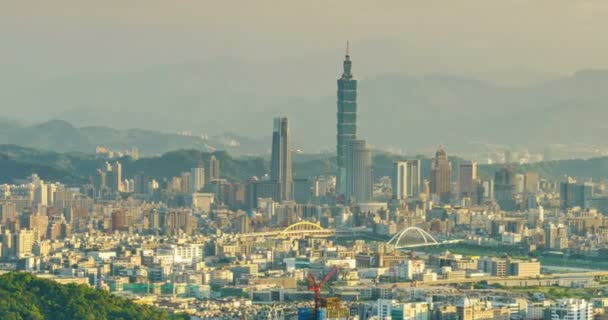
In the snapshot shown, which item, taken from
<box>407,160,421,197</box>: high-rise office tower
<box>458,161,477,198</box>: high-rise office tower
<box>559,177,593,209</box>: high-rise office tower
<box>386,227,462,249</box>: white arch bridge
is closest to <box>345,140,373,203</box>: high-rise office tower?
<box>407,160,421,197</box>: high-rise office tower

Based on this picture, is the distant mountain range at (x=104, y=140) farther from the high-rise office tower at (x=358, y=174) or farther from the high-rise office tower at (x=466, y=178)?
the high-rise office tower at (x=466, y=178)

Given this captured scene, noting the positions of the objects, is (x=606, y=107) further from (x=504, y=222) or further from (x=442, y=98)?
(x=504, y=222)

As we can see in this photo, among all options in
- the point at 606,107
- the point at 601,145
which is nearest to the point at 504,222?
the point at 601,145

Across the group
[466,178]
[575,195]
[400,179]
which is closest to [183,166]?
[400,179]

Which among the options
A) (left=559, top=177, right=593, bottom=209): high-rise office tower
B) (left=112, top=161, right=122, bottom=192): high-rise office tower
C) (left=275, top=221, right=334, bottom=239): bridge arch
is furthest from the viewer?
(left=112, top=161, right=122, bottom=192): high-rise office tower

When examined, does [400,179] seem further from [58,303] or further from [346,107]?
[58,303]

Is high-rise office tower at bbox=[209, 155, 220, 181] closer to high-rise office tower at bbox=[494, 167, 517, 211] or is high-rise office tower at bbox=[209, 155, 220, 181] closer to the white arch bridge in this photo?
high-rise office tower at bbox=[494, 167, 517, 211]
